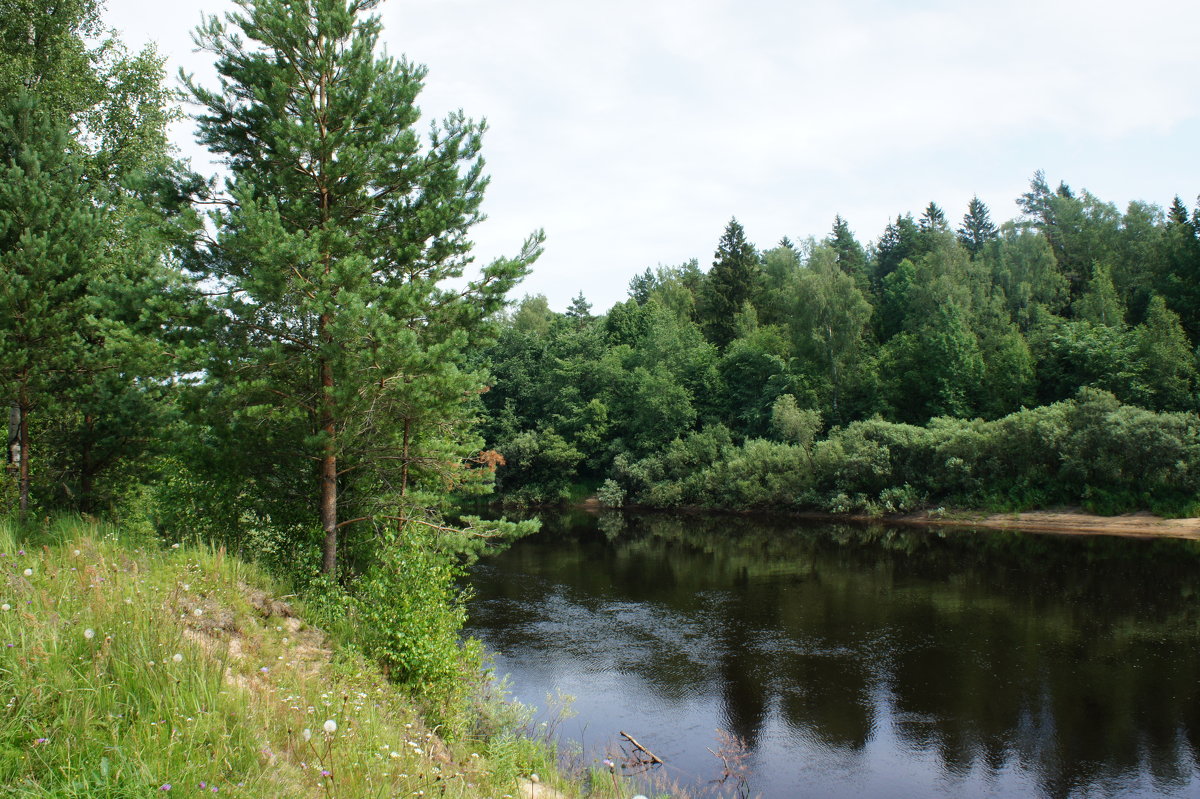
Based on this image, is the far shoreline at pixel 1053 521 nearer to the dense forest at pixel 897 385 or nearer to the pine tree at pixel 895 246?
the dense forest at pixel 897 385

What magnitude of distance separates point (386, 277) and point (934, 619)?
17.3 m

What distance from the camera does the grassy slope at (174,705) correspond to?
4184mm

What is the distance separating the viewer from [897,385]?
49.9 metres

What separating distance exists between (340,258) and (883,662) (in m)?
14.4

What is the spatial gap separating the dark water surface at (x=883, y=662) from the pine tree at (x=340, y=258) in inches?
259

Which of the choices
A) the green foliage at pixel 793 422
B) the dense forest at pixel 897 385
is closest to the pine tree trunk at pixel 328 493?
→ the dense forest at pixel 897 385

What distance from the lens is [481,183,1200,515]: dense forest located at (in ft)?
125

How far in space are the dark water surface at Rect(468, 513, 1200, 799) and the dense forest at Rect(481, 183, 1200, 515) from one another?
8.17 m

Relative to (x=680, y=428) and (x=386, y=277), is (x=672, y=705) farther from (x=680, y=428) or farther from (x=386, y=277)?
(x=680, y=428)

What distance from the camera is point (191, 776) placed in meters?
4.23

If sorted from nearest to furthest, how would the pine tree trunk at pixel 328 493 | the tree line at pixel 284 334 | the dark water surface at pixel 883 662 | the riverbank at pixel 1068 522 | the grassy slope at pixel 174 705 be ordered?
the grassy slope at pixel 174 705
the tree line at pixel 284 334
the pine tree trunk at pixel 328 493
the dark water surface at pixel 883 662
the riverbank at pixel 1068 522

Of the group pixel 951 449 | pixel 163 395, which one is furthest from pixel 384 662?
pixel 951 449

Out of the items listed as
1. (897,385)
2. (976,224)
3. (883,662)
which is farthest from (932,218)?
(883,662)

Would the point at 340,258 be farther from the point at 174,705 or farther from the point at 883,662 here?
the point at 883,662
